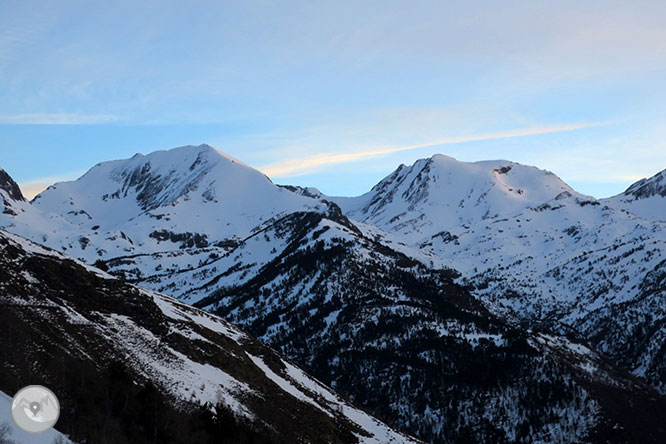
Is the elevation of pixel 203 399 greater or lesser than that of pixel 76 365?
lesser

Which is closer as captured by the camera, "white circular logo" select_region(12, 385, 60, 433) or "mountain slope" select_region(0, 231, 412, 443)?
"white circular logo" select_region(12, 385, 60, 433)

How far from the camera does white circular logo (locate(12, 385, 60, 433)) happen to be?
180ft

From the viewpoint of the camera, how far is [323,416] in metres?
122

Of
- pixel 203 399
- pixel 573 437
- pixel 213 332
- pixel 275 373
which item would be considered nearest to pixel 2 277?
pixel 203 399

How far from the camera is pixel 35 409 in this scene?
202ft

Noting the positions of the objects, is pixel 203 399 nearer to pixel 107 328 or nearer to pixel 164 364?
pixel 164 364

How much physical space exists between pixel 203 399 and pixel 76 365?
21466mm

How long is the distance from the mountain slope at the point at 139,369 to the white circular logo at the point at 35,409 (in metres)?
1.81

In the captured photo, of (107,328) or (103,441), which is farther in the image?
A: (107,328)

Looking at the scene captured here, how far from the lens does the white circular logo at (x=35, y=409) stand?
5472 cm

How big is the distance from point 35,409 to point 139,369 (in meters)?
31.8

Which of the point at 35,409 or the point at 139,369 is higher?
the point at 35,409

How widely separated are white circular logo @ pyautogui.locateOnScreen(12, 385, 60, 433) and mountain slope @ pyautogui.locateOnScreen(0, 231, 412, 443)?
1812mm

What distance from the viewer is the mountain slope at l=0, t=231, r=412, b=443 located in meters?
74.4
